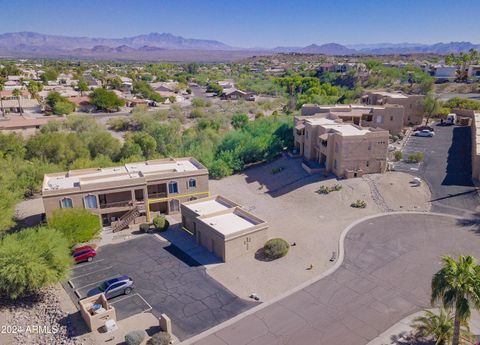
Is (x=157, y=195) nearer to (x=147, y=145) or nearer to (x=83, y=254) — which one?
(x=83, y=254)

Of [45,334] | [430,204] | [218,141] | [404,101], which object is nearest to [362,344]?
[45,334]

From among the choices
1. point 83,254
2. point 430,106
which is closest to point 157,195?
point 83,254

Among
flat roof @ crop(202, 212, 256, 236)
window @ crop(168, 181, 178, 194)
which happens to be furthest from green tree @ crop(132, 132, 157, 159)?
flat roof @ crop(202, 212, 256, 236)

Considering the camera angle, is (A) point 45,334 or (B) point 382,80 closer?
(A) point 45,334

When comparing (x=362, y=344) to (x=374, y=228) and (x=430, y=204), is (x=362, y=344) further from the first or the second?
(x=430, y=204)

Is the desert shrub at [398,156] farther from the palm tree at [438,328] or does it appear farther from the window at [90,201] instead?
the window at [90,201]
